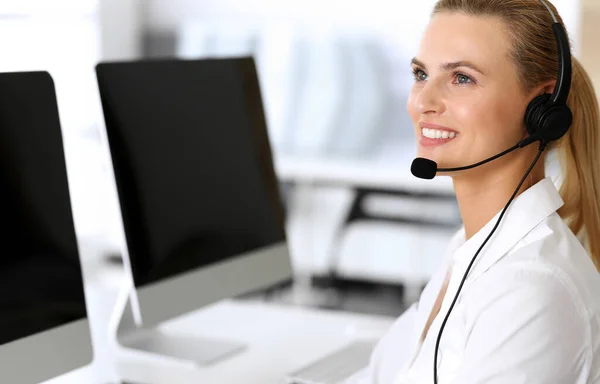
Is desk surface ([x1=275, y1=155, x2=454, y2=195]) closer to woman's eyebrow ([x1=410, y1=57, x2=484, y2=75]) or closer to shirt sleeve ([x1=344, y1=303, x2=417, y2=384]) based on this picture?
shirt sleeve ([x1=344, y1=303, x2=417, y2=384])

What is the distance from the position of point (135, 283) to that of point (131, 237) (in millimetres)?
81

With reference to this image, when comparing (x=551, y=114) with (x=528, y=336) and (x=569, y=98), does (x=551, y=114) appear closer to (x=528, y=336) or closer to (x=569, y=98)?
(x=569, y=98)

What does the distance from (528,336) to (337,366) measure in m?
0.62

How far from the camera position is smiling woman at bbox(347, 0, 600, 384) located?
99 cm

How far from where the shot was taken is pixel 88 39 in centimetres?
424

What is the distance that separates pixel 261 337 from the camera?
5.75 ft

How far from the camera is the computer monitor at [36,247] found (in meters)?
1.15

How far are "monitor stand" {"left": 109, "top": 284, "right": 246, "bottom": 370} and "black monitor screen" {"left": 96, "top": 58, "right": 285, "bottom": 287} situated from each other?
0.49 feet

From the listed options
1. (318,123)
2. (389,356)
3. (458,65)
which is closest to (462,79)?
(458,65)

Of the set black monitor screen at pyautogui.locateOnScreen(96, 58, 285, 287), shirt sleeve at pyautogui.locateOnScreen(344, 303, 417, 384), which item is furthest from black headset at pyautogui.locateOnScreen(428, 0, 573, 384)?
black monitor screen at pyautogui.locateOnScreen(96, 58, 285, 287)

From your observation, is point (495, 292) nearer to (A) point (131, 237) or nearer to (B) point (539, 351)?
(B) point (539, 351)

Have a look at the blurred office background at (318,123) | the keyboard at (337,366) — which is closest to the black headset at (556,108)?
the keyboard at (337,366)

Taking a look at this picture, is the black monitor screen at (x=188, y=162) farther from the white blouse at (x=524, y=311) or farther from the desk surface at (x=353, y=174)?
the desk surface at (x=353, y=174)

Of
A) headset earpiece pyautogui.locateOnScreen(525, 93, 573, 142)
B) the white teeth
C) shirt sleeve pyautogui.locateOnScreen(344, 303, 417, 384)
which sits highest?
headset earpiece pyautogui.locateOnScreen(525, 93, 573, 142)
